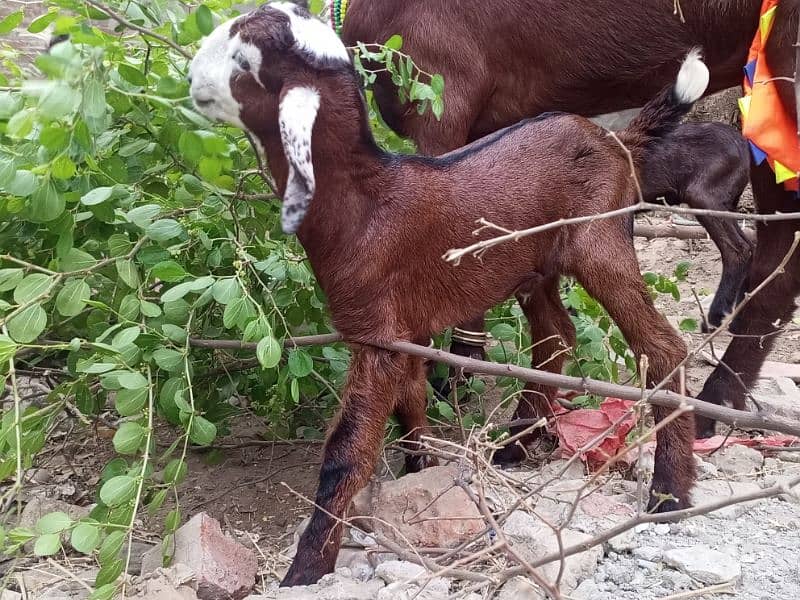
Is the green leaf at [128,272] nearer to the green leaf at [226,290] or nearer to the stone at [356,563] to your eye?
the green leaf at [226,290]

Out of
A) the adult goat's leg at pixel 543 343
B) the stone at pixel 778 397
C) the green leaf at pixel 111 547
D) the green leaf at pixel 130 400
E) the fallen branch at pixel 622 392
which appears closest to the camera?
the fallen branch at pixel 622 392

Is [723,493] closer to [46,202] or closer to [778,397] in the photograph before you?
[778,397]

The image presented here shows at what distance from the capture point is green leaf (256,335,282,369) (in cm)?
236

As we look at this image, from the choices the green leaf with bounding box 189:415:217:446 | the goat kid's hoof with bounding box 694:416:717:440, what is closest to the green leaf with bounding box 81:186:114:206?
the green leaf with bounding box 189:415:217:446

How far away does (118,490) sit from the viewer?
229cm

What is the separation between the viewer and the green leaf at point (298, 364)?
270 cm

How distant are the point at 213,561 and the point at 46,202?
1.09 m

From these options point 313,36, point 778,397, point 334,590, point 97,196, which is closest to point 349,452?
point 334,590

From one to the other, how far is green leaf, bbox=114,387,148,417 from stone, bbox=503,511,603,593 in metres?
1.09

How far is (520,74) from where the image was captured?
3.40 meters

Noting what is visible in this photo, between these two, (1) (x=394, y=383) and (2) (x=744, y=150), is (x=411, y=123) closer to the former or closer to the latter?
(1) (x=394, y=383)

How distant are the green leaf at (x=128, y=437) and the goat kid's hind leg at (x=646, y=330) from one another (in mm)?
1325

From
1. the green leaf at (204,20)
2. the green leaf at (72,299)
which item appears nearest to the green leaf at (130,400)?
the green leaf at (72,299)

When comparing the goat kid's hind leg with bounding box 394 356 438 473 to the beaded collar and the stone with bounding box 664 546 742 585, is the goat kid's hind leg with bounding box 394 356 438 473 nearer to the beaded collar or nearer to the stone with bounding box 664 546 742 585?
the stone with bounding box 664 546 742 585
